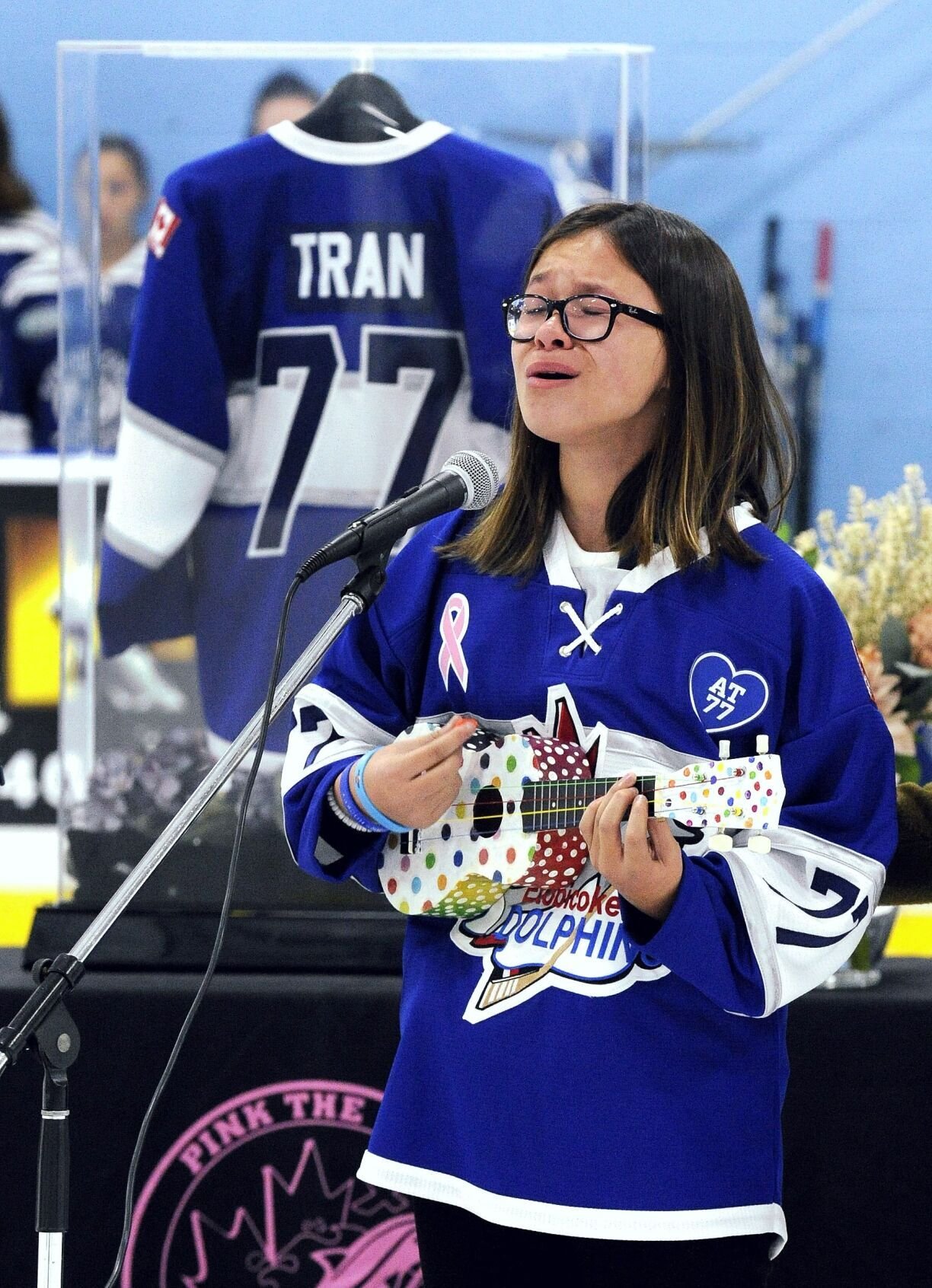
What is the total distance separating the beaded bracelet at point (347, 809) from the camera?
1.19m

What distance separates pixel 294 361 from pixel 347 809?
1.00 meters

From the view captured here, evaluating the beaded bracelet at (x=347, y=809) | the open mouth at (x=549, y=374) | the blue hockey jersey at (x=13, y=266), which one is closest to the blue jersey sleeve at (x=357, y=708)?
the beaded bracelet at (x=347, y=809)

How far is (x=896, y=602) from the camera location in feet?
6.42

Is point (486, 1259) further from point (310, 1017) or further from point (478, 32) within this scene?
point (478, 32)

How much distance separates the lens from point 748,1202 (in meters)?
Result: 1.13

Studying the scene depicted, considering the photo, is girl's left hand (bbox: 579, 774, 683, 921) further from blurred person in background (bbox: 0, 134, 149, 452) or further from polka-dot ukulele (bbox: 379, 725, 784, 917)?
blurred person in background (bbox: 0, 134, 149, 452)

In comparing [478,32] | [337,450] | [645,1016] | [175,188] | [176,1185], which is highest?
[478,32]

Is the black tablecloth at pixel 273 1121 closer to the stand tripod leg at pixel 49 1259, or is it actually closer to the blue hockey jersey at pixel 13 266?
the stand tripod leg at pixel 49 1259

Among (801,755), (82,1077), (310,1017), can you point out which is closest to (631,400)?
(801,755)

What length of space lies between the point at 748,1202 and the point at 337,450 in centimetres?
120

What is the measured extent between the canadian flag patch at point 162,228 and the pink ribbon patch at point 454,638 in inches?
39.3

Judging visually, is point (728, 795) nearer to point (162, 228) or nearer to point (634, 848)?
point (634, 848)

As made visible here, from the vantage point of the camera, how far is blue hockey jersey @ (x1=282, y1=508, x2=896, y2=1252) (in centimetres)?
112

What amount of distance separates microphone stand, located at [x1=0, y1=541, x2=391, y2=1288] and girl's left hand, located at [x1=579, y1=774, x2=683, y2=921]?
253mm
